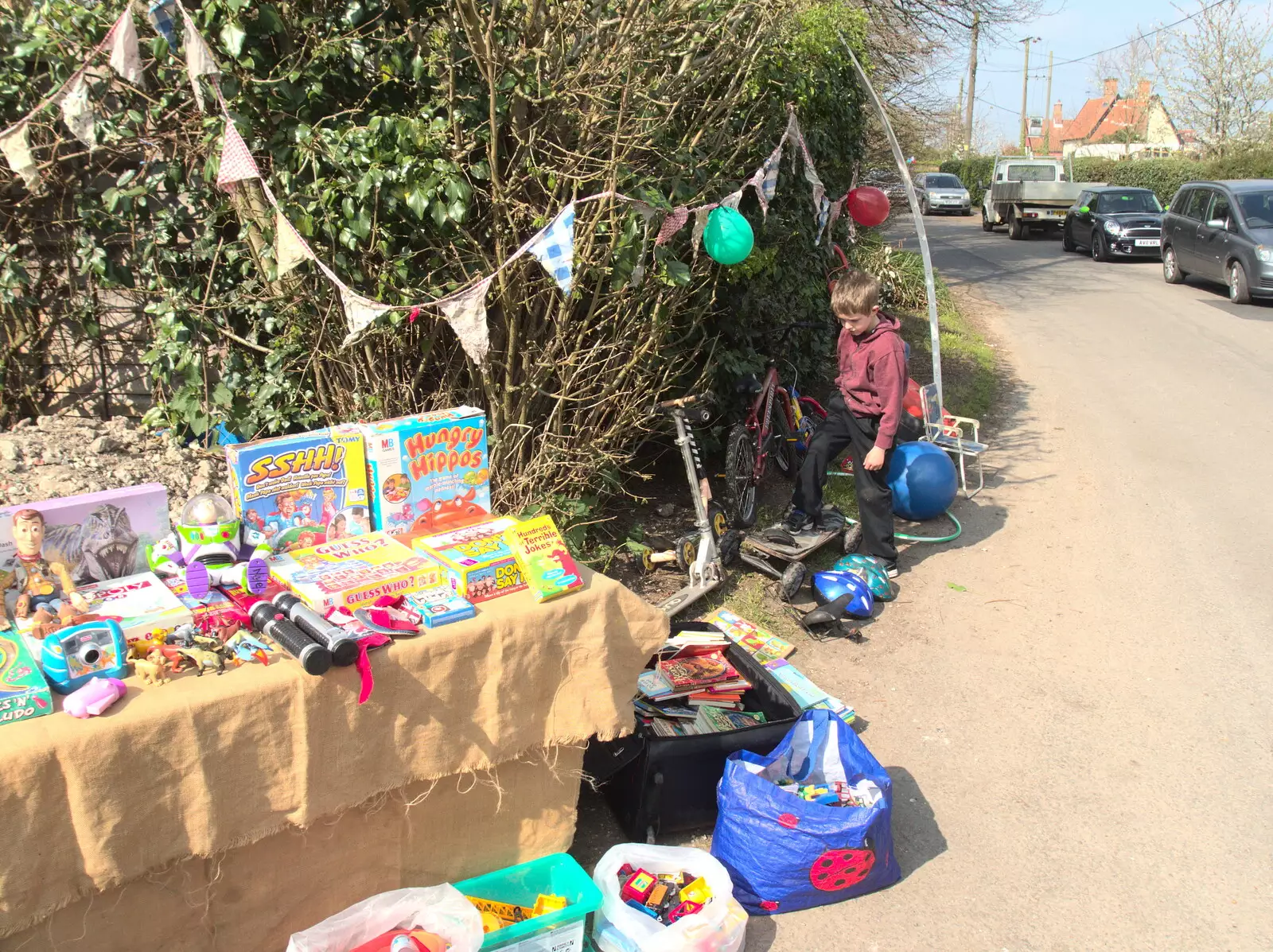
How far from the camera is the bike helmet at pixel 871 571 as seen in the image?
18.7ft

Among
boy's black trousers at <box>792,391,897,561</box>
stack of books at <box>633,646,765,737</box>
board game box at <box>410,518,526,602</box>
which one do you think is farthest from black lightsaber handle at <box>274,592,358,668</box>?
boy's black trousers at <box>792,391,897,561</box>

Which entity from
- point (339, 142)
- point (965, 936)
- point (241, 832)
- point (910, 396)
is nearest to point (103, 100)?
point (339, 142)

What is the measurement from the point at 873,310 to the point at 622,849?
3.70 metres

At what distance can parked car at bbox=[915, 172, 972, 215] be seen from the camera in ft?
117

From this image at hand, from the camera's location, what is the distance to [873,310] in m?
5.82

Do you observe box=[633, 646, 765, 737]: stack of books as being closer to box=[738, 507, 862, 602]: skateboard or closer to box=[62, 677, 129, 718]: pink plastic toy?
box=[738, 507, 862, 602]: skateboard

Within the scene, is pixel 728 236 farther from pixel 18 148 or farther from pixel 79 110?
pixel 18 148

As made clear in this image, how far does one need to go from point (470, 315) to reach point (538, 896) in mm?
2421

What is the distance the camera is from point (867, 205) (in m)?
8.01

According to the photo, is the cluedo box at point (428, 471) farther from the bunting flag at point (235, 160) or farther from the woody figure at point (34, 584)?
the bunting flag at point (235, 160)

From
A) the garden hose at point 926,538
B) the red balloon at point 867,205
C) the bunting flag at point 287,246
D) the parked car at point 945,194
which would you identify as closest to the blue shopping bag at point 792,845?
the bunting flag at point 287,246

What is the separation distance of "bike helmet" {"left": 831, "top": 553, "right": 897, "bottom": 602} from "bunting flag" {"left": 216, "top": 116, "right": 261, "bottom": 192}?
3.71 metres

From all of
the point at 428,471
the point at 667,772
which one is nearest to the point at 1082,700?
the point at 667,772

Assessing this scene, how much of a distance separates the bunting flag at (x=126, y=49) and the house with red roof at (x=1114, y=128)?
4623 centimetres
